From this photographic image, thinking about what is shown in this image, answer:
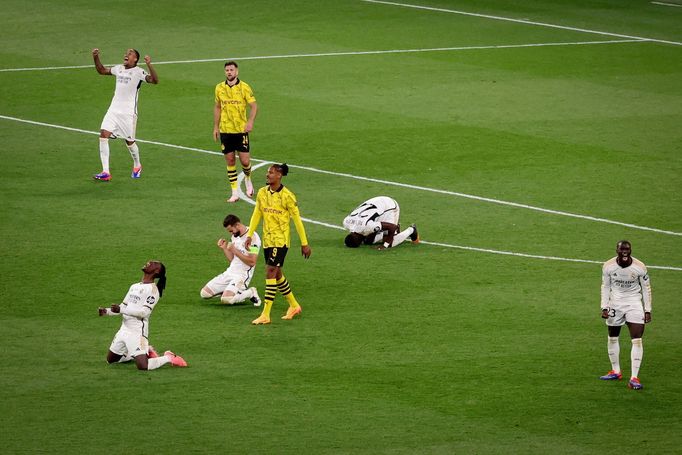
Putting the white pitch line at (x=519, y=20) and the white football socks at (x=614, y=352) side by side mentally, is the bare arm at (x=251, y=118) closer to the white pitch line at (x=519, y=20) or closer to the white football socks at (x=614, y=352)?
the white football socks at (x=614, y=352)

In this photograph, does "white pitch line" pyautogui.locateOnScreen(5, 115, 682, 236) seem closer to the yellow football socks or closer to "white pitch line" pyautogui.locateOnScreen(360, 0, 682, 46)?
the yellow football socks

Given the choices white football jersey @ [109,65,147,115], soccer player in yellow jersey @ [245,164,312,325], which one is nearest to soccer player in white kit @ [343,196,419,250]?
soccer player in yellow jersey @ [245,164,312,325]

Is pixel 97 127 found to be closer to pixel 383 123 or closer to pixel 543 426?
pixel 383 123

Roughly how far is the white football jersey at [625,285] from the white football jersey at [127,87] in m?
12.1

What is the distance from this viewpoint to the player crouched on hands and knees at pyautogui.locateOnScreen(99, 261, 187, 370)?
1688 centimetres

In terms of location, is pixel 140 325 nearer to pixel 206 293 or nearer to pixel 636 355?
pixel 206 293

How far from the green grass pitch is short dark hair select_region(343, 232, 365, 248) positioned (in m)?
0.36

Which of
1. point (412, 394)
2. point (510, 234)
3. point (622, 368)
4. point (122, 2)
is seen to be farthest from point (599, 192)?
point (122, 2)

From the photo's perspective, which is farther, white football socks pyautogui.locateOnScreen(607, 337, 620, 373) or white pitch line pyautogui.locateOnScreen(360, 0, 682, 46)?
white pitch line pyautogui.locateOnScreen(360, 0, 682, 46)

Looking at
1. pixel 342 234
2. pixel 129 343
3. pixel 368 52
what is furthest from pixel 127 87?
pixel 368 52

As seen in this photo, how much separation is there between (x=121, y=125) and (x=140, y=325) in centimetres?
991

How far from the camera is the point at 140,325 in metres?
16.9

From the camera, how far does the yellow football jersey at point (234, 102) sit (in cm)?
2498

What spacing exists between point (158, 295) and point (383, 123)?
557 inches
